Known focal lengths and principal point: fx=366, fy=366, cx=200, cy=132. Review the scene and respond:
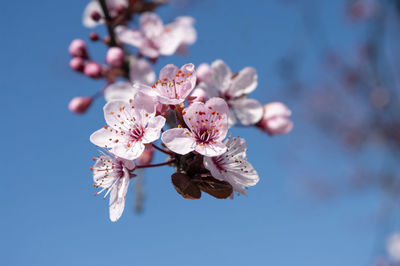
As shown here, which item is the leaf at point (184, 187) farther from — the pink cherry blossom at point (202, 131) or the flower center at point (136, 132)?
the flower center at point (136, 132)

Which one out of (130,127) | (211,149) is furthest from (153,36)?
(211,149)

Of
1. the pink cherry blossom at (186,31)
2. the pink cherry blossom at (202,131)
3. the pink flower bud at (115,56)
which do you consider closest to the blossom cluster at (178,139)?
the pink cherry blossom at (202,131)

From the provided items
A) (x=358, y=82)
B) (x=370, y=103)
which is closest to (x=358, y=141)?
(x=358, y=82)

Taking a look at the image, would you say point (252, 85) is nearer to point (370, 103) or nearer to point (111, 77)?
point (111, 77)

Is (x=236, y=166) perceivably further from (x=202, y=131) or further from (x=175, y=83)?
(x=175, y=83)

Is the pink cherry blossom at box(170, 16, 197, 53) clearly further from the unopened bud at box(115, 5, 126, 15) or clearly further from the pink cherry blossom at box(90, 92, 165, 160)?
the pink cherry blossom at box(90, 92, 165, 160)
